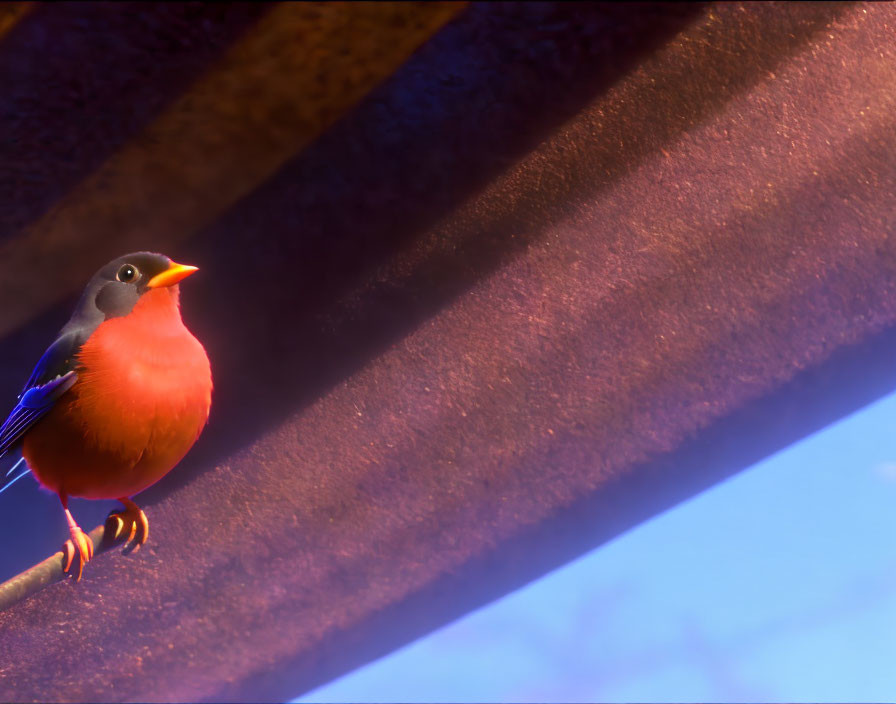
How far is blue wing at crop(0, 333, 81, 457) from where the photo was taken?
1.29 m

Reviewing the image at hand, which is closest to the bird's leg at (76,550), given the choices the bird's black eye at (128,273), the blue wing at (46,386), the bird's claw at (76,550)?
the bird's claw at (76,550)

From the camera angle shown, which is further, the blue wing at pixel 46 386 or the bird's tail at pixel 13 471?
the bird's tail at pixel 13 471

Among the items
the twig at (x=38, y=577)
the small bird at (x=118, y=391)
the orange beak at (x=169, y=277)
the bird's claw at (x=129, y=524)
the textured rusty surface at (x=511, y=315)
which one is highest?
the textured rusty surface at (x=511, y=315)

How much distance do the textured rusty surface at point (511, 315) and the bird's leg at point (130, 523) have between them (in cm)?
47

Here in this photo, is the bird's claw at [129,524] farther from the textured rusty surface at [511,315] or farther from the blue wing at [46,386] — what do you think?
the textured rusty surface at [511,315]

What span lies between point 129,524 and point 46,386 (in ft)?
1.04

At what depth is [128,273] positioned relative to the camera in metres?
1.29

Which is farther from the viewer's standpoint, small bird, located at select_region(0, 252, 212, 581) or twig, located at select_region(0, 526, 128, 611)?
twig, located at select_region(0, 526, 128, 611)

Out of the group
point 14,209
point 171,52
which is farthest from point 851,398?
point 14,209

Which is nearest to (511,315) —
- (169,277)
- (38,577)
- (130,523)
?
(169,277)

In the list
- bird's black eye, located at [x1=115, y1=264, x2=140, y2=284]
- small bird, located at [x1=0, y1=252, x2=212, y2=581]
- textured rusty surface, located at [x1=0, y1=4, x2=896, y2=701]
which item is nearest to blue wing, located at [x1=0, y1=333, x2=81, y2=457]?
small bird, located at [x1=0, y1=252, x2=212, y2=581]

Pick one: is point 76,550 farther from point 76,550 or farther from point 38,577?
point 38,577

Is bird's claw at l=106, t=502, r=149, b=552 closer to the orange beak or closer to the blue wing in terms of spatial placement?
the blue wing

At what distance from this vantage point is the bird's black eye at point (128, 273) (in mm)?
1285
